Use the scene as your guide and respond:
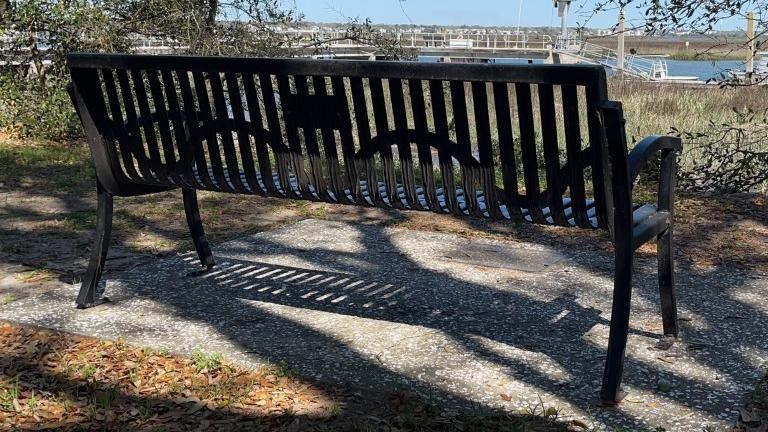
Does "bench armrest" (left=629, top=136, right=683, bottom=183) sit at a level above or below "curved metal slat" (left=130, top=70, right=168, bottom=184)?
below

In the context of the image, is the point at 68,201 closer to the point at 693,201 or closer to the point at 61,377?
the point at 61,377

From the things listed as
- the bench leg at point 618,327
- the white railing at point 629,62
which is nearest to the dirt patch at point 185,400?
the bench leg at point 618,327

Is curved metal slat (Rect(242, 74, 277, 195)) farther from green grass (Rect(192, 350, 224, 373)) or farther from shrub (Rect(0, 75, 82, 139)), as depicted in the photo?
shrub (Rect(0, 75, 82, 139))

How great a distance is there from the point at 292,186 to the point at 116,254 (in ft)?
6.76

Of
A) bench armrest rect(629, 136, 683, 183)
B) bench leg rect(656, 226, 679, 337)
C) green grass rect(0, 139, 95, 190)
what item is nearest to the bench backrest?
bench armrest rect(629, 136, 683, 183)

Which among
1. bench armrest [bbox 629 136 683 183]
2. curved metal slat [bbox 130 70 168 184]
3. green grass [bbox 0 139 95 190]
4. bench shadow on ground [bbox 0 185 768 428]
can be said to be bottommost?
bench shadow on ground [bbox 0 185 768 428]

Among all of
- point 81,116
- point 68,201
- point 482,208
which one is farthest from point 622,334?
point 68,201

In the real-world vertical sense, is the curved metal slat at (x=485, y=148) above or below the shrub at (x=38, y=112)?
above

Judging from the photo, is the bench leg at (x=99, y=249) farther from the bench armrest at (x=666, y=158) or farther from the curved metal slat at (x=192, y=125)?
the bench armrest at (x=666, y=158)

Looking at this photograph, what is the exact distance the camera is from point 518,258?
5168mm

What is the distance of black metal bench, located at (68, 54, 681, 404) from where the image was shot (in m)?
2.96

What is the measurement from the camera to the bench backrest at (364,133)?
3.00 metres

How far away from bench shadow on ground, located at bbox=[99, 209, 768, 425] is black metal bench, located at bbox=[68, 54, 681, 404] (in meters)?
0.32

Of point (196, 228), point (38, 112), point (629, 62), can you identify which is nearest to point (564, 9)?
point (38, 112)
